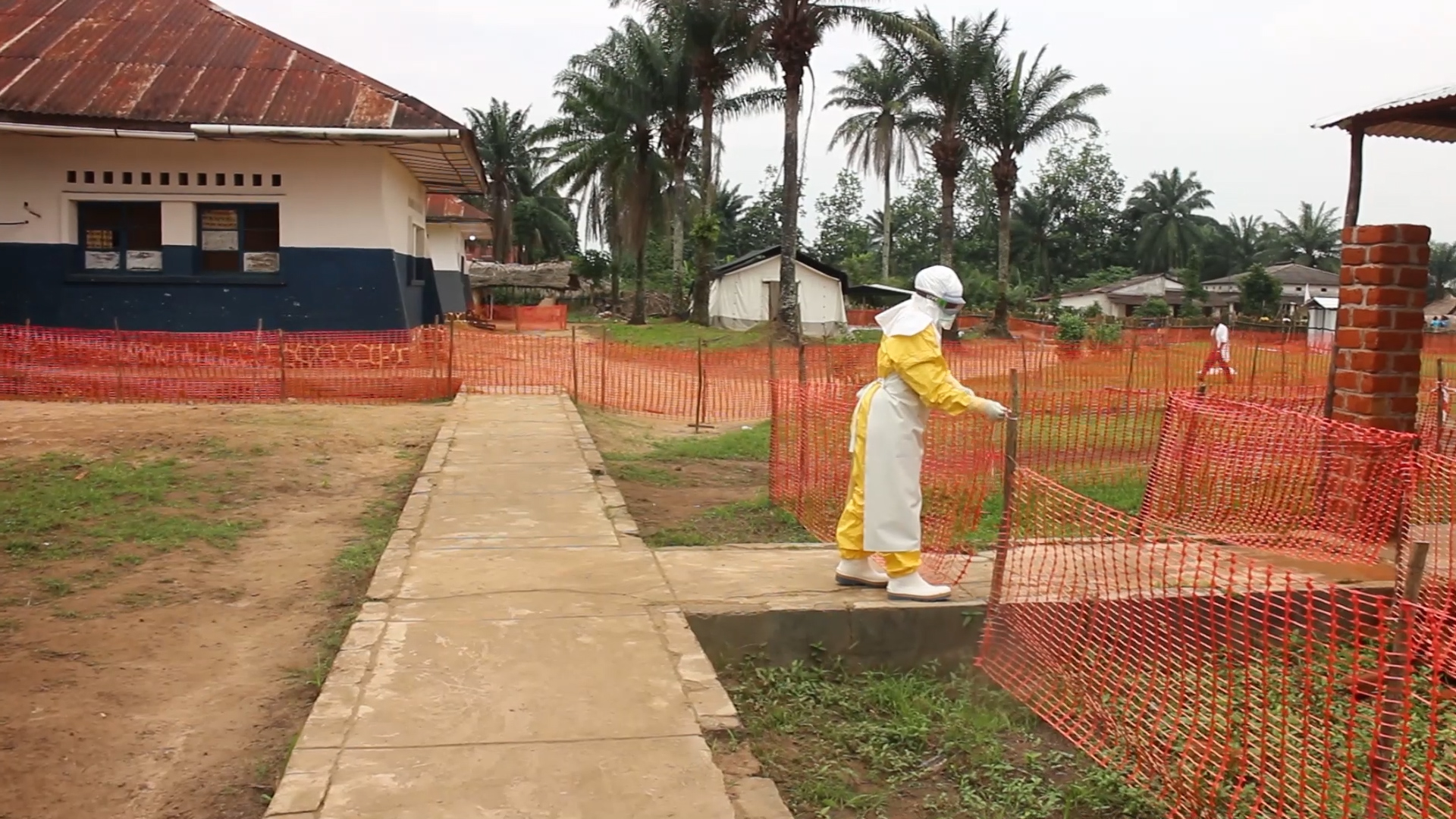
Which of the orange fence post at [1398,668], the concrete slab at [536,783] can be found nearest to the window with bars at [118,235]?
the concrete slab at [536,783]

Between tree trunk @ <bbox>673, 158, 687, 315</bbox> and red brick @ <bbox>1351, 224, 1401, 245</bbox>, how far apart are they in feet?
108

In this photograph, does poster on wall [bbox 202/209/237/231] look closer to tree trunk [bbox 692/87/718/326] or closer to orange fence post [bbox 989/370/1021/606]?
orange fence post [bbox 989/370/1021/606]

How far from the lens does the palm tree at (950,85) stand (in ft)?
112

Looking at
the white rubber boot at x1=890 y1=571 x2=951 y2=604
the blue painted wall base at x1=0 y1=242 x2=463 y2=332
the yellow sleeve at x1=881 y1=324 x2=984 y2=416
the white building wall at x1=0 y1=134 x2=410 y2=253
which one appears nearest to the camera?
the yellow sleeve at x1=881 y1=324 x2=984 y2=416

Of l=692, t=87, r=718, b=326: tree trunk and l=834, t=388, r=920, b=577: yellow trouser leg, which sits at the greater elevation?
l=692, t=87, r=718, b=326: tree trunk

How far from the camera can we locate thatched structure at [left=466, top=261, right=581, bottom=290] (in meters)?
40.2

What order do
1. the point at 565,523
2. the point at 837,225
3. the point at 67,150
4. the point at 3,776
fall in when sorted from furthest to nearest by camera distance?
the point at 837,225 → the point at 67,150 → the point at 565,523 → the point at 3,776

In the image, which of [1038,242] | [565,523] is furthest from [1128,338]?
[1038,242]

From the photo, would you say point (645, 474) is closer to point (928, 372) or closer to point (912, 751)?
point (928, 372)

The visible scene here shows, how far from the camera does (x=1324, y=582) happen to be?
5398 millimetres

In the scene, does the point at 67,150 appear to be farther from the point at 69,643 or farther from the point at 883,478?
the point at 883,478

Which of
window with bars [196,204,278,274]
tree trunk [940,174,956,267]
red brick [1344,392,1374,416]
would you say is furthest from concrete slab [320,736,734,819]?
tree trunk [940,174,956,267]

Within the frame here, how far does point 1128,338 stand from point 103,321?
26.6 meters

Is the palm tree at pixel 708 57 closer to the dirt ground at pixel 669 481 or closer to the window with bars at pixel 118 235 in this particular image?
the window with bars at pixel 118 235
